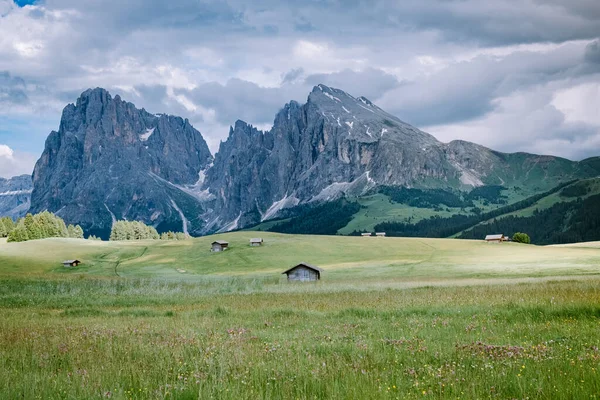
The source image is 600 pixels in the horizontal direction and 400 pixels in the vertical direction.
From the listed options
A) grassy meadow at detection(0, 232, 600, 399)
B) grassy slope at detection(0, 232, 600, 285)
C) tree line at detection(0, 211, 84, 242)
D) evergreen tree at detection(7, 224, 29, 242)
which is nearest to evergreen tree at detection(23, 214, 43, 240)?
tree line at detection(0, 211, 84, 242)

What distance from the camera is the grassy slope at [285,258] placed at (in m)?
91.8

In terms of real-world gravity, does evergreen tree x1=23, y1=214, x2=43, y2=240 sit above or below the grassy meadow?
above

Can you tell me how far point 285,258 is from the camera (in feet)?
414

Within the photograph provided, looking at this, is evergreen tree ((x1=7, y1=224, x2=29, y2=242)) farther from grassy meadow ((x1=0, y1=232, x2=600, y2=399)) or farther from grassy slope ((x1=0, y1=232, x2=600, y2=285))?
grassy meadow ((x1=0, y1=232, x2=600, y2=399))

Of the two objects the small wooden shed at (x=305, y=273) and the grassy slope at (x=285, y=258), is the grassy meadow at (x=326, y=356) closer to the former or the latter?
the small wooden shed at (x=305, y=273)

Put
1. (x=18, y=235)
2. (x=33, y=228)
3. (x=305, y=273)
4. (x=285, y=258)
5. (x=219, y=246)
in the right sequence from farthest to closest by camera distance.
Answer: (x=33, y=228) < (x=18, y=235) < (x=219, y=246) < (x=285, y=258) < (x=305, y=273)

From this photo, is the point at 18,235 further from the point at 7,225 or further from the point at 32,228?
the point at 7,225

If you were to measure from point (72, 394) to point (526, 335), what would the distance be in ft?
43.6

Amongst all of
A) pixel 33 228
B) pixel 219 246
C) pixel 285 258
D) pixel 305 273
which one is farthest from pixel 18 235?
pixel 305 273

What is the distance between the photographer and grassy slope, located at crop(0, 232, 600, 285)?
91.8 meters

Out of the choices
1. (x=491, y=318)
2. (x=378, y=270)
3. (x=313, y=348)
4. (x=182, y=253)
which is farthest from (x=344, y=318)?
(x=182, y=253)

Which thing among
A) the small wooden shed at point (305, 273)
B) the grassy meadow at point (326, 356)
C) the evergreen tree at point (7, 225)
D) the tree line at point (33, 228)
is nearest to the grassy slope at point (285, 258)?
the small wooden shed at point (305, 273)

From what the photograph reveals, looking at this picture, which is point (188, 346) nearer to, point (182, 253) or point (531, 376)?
point (531, 376)

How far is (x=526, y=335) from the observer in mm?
14797
